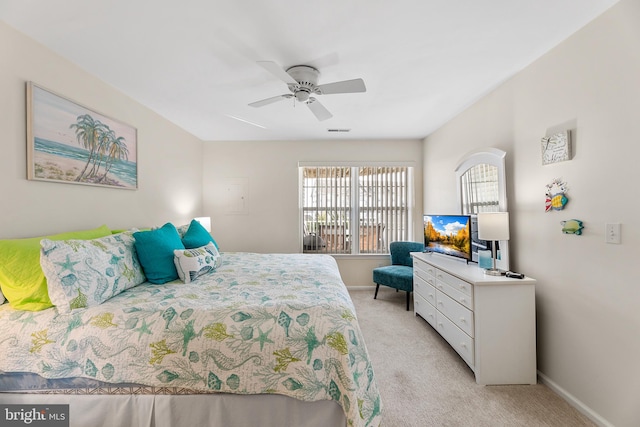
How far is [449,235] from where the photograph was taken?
3037 mm

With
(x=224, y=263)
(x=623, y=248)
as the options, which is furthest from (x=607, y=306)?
(x=224, y=263)

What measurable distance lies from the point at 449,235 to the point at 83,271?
10.6ft

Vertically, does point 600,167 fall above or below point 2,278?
above

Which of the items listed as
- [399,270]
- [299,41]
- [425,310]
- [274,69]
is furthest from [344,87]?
[399,270]

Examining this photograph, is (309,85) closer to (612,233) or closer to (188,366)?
(188,366)

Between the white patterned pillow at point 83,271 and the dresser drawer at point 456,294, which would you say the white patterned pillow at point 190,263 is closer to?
the white patterned pillow at point 83,271

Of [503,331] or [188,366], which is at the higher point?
[188,366]

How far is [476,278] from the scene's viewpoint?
214cm

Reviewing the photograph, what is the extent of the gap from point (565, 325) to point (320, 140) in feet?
12.3

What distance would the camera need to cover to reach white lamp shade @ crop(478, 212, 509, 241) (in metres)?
2.22

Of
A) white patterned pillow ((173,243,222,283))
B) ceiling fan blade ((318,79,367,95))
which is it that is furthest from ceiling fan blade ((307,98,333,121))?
white patterned pillow ((173,243,222,283))

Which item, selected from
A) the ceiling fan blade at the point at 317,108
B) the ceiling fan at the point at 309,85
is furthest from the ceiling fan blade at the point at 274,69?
the ceiling fan blade at the point at 317,108

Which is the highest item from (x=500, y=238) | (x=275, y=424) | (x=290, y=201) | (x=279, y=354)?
(x=290, y=201)

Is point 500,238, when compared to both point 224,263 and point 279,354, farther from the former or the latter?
point 224,263
